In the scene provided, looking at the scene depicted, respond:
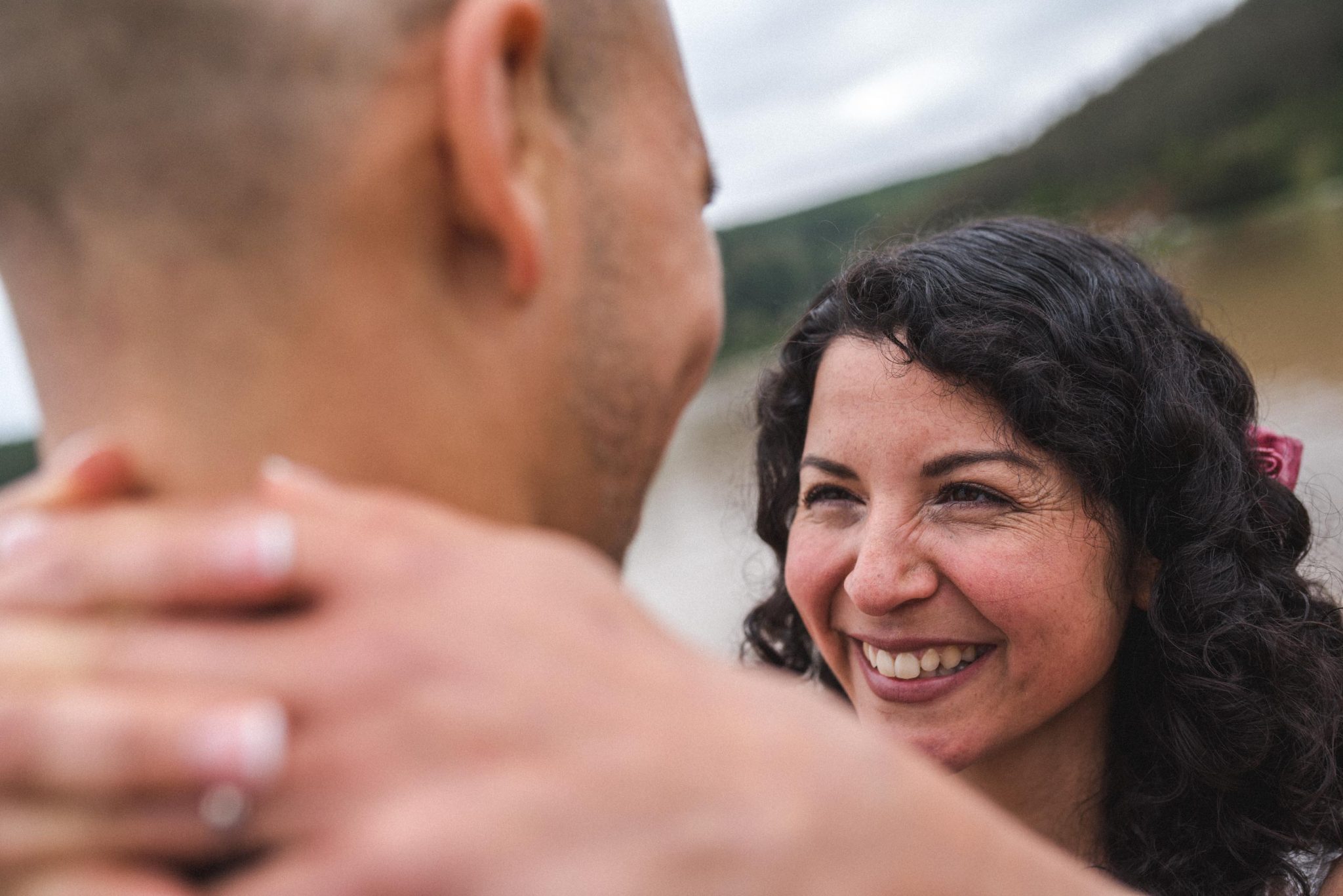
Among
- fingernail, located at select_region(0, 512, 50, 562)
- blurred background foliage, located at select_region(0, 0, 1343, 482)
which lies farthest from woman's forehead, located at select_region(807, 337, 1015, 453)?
blurred background foliage, located at select_region(0, 0, 1343, 482)

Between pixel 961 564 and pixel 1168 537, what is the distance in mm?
543

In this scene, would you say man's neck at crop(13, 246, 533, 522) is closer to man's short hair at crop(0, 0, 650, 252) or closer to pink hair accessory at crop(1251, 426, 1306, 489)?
man's short hair at crop(0, 0, 650, 252)

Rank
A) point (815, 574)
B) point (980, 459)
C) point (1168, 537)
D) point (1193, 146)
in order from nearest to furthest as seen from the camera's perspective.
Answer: point (980, 459), point (1168, 537), point (815, 574), point (1193, 146)

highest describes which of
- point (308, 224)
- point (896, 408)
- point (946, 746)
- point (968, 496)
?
point (308, 224)

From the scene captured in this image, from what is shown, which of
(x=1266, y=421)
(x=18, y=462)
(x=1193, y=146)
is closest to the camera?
(x=1266, y=421)

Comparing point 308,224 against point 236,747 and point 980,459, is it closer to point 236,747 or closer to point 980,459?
point 236,747

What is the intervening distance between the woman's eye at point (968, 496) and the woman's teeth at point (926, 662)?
1.20 ft

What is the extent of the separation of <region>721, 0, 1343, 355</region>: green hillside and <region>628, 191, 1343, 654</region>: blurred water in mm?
4088

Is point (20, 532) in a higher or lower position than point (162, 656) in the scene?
higher

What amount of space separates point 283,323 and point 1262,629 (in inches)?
92.8

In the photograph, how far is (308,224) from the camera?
31.5 inches

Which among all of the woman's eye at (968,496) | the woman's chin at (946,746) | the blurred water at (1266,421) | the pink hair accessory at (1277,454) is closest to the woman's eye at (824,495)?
the woman's eye at (968,496)

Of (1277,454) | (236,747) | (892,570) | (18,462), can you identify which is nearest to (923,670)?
(892,570)

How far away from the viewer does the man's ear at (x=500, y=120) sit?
2.69ft
